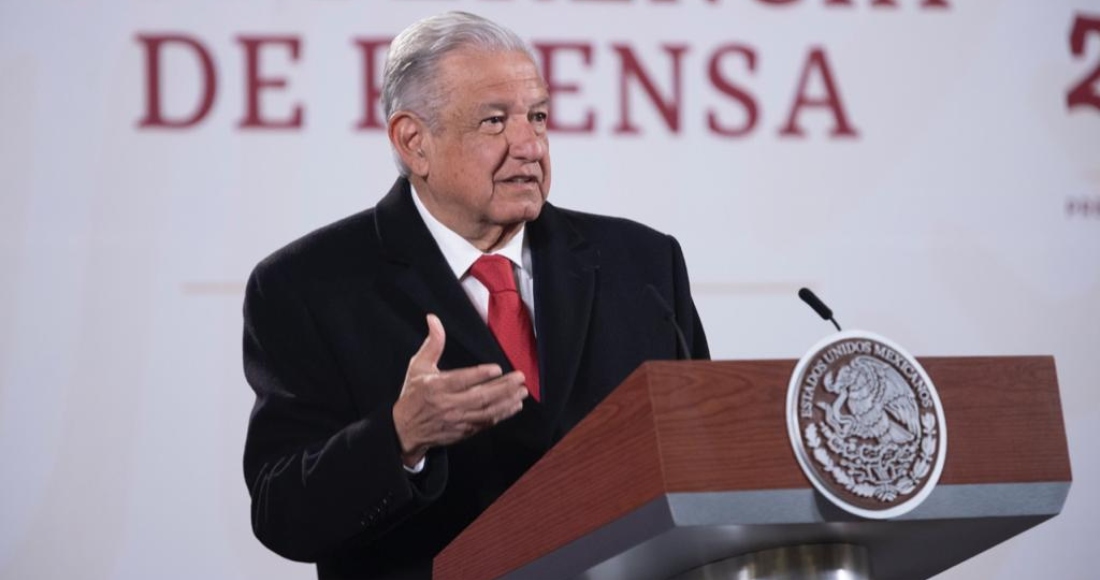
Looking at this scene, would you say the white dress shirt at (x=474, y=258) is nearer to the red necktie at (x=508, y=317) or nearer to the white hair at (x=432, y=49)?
the red necktie at (x=508, y=317)

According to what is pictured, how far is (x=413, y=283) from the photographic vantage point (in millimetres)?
2082

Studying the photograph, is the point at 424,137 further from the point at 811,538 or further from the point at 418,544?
the point at 811,538

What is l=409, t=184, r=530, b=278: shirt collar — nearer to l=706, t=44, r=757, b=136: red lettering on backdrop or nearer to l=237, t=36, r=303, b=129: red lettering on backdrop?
Result: l=237, t=36, r=303, b=129: red lettering on backdrop

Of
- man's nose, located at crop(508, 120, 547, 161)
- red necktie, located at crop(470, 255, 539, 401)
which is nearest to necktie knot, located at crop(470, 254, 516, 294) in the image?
red necktie, located at crop(470, 255, 539, 401)

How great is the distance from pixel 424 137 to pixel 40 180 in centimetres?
110

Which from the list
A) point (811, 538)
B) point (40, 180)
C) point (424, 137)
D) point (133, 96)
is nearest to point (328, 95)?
point (133, 96)

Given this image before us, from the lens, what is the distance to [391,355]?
204 centimetres

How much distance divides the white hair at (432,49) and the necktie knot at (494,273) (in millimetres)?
196

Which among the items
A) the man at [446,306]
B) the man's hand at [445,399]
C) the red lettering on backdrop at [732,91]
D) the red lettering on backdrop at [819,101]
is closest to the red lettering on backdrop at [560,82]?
the red lettering on backdrop at [732,91]

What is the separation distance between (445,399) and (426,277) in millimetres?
565

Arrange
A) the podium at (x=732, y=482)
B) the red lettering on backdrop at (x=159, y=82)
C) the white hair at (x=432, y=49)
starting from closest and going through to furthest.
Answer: the podium at (x=732, y=482)
the white hair at (x=432, y=49)
the red lettering on backdrop at (x=159, y=82)

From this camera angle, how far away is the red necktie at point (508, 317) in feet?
6.75

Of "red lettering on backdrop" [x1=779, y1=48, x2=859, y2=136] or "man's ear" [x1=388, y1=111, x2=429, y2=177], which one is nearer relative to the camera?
"man's ear" [x1=388, y1=111, x2=429, y2=177]

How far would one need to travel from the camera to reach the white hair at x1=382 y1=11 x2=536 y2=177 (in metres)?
2.11
